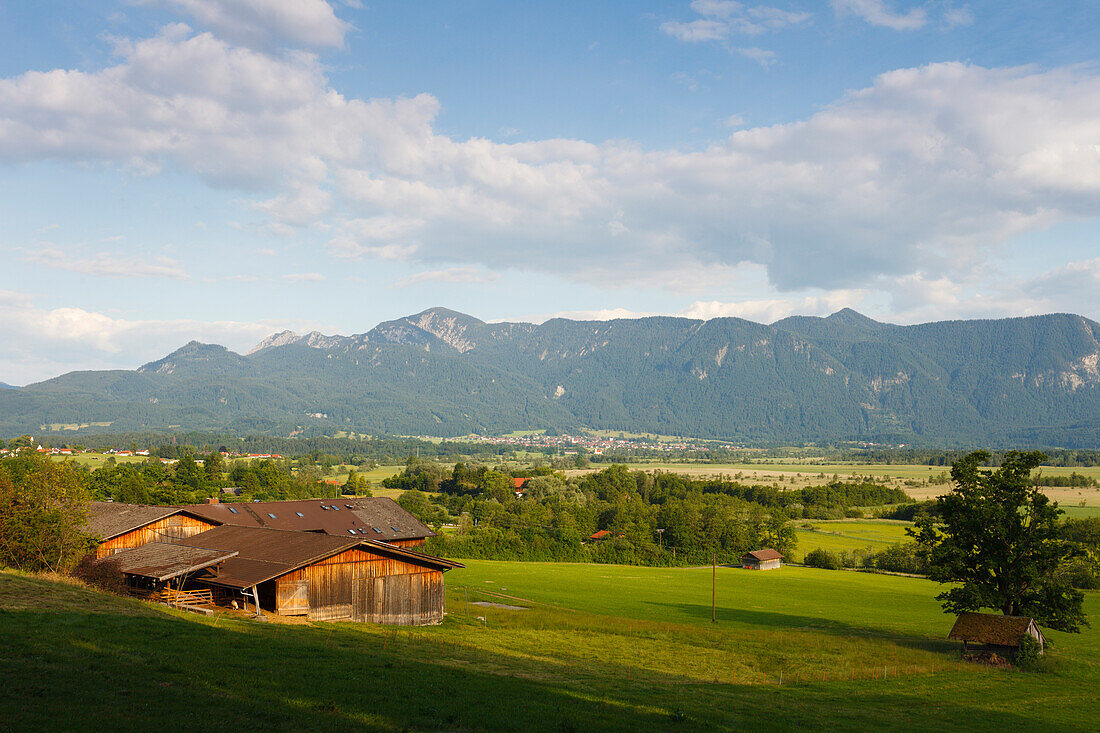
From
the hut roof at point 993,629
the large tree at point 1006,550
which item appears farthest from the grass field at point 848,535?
the hut roof at point 993,629

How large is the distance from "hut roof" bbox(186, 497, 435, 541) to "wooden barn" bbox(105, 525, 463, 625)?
14362 mm

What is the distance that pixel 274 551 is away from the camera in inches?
1367

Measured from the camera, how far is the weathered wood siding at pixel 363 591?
31.8 m

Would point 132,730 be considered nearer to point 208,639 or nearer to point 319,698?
point 319,698

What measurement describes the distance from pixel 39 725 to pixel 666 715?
42.6ft

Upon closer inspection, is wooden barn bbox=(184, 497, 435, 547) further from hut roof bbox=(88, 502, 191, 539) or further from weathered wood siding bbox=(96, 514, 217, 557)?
hut roof bbox=(88, 502, 191, 539)

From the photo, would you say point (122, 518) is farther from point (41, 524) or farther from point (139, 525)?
point (41, 524)

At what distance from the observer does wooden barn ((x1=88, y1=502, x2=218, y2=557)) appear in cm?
4203

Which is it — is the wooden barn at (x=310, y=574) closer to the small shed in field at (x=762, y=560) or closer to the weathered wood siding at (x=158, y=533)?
the weathered wood siding at (x=158, y=533)

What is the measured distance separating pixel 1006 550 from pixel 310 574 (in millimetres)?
36780

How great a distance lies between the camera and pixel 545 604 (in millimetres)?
50156

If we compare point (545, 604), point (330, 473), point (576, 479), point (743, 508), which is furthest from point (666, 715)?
point (330, 473)

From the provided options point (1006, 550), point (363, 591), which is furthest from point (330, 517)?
point (1006, 550)

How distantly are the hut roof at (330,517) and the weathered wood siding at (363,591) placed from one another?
1722 centimetres
